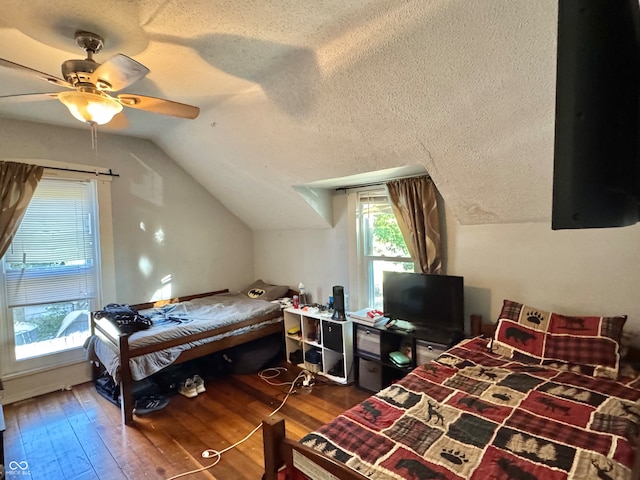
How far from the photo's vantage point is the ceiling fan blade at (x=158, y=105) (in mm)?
1769

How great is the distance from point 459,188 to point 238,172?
217 cm

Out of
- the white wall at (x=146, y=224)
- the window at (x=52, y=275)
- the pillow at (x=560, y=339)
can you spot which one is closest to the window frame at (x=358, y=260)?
the pillow at (x=560, y=339)

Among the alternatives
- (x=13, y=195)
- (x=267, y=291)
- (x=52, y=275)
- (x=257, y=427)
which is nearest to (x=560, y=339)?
(x=257, y=427)

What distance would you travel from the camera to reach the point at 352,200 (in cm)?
353

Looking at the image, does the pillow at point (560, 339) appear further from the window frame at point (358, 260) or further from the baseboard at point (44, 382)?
the baseboard at point (44, 382)

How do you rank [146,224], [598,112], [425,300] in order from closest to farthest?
[598,112] → [425,300] → [146,224]

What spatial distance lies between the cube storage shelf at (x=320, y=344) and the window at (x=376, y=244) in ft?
1.70

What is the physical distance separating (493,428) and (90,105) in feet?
7.70

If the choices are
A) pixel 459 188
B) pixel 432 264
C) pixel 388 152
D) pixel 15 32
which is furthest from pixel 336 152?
pixel 15 32

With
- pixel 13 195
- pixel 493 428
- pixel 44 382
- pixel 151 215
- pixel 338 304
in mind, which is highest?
pixel 13 195

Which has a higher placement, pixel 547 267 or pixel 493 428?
pixel 547 267

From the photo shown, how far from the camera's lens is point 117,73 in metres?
1.49

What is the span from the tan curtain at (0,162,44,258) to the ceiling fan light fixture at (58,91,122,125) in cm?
187

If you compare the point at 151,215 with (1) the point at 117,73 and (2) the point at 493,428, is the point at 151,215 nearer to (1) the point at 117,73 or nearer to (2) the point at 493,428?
(1) the point at 117,73
